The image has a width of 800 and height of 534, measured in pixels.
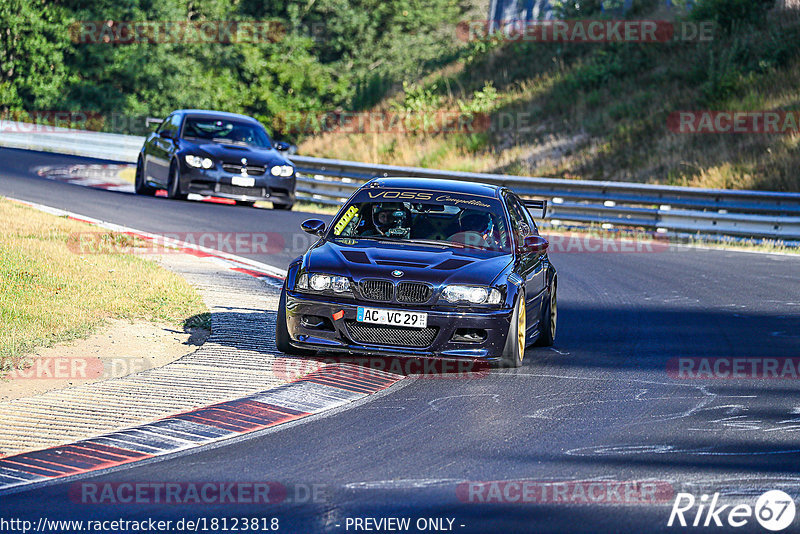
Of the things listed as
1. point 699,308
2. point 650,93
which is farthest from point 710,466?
point 650,93

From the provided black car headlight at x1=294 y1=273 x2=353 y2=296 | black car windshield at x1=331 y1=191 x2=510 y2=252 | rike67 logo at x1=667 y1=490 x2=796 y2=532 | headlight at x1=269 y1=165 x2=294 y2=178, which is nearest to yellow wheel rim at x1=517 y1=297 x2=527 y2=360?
black car windshield at x1=331 y1=191 x2=510 y2=252

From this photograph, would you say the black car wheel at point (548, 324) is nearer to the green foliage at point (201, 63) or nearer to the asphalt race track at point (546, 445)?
the asphalt race track at point (546, 445)

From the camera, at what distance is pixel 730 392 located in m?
8.88

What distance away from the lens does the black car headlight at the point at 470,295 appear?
9.17 metres

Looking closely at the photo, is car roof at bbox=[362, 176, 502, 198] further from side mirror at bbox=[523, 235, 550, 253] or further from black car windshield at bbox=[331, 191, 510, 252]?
side mirror at bbox=[523, 235, 550, 253]

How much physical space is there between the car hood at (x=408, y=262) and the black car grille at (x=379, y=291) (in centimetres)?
5

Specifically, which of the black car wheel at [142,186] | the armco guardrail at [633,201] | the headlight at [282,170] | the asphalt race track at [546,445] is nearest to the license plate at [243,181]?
the headlight at [282,170]

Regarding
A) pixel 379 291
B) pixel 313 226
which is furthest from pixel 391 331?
pixel 313 226

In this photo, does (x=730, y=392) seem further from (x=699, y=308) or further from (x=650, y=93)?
(x=650, y=93)

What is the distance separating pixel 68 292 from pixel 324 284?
129 inches

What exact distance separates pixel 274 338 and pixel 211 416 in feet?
9.54

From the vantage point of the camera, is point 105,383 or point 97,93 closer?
point 105,383

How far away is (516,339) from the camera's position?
30.9 feet

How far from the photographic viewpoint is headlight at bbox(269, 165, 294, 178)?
22453mm
